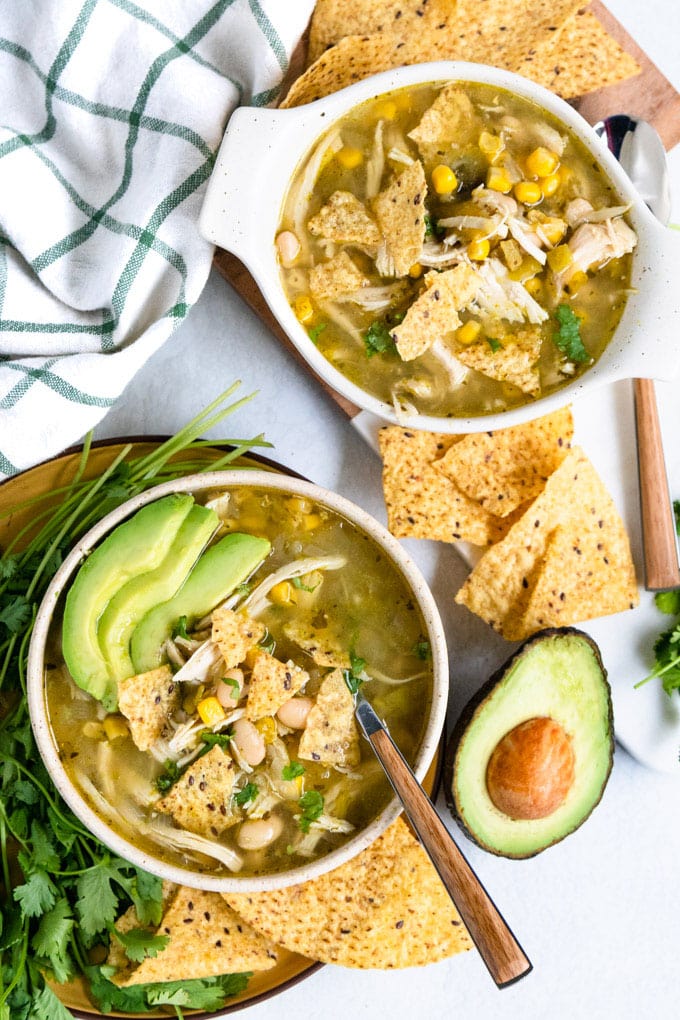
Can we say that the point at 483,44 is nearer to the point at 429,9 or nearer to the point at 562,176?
the point at 429,9

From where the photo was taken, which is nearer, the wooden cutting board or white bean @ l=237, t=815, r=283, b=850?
white bean @ l=237, t=815, r=283, b=850

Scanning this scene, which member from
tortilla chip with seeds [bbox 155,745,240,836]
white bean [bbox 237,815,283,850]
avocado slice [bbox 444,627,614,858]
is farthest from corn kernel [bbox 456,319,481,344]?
white bean [bbox 237,815,283,850]

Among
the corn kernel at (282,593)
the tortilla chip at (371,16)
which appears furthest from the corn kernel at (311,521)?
the tortilla chip at (371,16)

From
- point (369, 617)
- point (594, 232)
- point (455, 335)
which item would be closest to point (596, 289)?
point (594, 232)

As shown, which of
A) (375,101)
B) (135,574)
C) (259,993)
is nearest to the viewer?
(135,574)

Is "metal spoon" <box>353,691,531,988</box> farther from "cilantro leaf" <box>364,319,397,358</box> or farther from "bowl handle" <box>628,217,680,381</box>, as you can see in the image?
"bowl handle" <box>628,217,680,381</box>

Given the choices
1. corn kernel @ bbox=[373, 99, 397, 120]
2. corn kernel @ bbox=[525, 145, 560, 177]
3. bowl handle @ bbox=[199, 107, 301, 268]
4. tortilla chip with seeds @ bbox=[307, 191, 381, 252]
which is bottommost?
corn kernel @ bbox=[525, 145, 560, 177]

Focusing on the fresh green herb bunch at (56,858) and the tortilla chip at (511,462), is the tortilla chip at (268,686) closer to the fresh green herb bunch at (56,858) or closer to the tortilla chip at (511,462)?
the fresh green herb bunch at (56,858)
